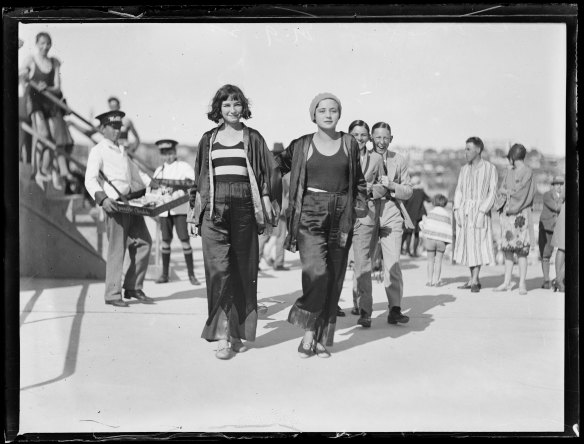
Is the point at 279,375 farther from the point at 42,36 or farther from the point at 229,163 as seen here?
the point at 42,36

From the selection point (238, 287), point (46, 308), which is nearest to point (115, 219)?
point (46, 308)

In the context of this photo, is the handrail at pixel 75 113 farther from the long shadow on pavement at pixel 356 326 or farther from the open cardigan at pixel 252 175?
the long shadow on pavement at pixel 356 326

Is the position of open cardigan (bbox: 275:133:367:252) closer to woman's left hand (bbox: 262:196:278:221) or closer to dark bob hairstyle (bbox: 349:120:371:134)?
woman's left hand (bbox: 262:196:278:221)

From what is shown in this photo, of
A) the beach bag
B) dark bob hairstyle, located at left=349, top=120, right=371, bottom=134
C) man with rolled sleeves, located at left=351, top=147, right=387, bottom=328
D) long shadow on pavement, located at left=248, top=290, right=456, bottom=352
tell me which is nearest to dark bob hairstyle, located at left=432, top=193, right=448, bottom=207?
the beach bag

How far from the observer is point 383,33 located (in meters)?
7.08

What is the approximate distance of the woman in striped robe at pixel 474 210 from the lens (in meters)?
8.88

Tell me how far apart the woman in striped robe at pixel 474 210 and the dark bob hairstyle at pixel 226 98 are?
2616 millimetres

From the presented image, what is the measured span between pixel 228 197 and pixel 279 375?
1.49 metres

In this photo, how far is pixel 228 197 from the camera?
6.95m

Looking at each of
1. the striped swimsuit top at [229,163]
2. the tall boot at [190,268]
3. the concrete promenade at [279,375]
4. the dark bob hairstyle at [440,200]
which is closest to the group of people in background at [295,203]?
the striped swimsuit top at [229,163]

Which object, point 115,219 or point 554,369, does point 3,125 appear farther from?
point 554,369

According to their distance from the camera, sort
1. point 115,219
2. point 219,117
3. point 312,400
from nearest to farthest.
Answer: point 312,400 → point 219,117 → point 115,219

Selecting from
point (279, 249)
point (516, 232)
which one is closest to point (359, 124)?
point (516, 232)

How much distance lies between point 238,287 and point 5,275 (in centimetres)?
192
